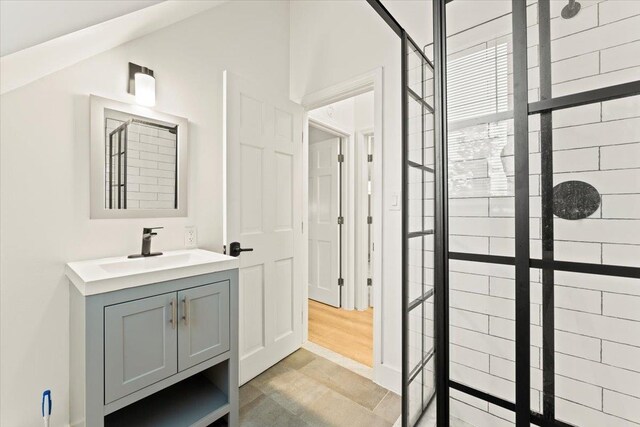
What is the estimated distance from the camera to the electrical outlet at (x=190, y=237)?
1.79m

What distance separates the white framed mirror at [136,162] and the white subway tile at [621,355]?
77.4 inches

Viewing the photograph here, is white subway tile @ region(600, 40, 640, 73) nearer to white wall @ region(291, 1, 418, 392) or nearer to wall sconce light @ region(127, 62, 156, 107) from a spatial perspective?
white wall @ region(291, 1, 418, 392)

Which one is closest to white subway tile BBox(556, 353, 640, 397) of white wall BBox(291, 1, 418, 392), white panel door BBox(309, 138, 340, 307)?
white wall BBox(291, 1, 418, 392)

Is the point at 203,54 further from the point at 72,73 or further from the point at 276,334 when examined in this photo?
the point at 276,334

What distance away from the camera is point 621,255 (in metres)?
0.60

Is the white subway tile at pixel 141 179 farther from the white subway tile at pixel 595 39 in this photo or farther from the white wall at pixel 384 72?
the white subway tile at pixel 595 39

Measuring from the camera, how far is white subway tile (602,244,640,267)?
1.93 ft

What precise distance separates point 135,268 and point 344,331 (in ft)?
6.55

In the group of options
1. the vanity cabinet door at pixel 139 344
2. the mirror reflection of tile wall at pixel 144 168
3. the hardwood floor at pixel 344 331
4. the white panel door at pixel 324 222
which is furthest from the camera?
the white panel door at pixel 324 222

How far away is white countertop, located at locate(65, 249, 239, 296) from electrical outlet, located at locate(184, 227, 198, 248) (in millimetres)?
50

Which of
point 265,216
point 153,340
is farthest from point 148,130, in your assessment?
point 153,340

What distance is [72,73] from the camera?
1354 millimetres

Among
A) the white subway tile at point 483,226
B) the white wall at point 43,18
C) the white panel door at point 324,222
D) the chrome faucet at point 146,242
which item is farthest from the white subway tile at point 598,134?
the white panel door at point 324,222

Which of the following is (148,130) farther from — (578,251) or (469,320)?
(578,251)
